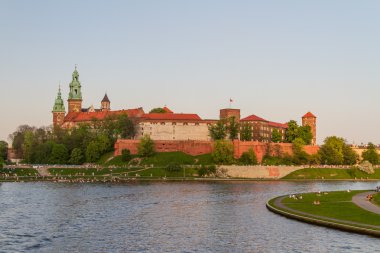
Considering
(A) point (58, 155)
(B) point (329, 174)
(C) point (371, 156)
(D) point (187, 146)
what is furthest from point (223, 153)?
(C) point (371, 156)

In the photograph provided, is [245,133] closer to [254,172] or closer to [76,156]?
[254,172]

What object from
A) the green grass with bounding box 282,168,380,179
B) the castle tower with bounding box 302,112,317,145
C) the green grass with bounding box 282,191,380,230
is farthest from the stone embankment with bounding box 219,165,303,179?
the castle tower with bounding box 302,112,317,145

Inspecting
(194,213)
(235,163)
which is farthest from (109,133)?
(194,213)

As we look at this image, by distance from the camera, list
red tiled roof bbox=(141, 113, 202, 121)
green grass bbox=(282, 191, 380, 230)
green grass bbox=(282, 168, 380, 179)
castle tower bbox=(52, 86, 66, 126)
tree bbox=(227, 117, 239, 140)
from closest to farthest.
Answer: green grass bbox=(282, 191, 380, 230) → green grass bbox=(282, 168, 380, 179) → tree bbox=(227, 117, 239, 140) → red tiled roof bbox=(141, 113, 202, 121) → castle tower bbox=(52, 86, 66, 126)

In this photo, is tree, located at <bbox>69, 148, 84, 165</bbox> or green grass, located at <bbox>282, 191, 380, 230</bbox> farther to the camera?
tree, located at <bbox>69, 148, 84, 165</bbox>

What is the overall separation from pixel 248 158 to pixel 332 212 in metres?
75.4

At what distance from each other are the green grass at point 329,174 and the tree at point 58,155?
53987mm

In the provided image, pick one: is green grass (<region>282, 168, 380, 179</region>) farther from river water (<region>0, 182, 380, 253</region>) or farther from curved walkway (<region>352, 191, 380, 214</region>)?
curved walkway (<region>352, 191, 380, 214</region>)

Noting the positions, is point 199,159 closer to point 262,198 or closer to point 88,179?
point 88,179

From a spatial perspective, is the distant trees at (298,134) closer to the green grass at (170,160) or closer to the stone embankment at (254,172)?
the stone embankment at (254,172)

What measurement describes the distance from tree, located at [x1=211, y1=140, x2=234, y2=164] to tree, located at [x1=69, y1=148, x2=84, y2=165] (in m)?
32.9

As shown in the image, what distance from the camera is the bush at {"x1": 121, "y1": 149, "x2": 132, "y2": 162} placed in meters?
124

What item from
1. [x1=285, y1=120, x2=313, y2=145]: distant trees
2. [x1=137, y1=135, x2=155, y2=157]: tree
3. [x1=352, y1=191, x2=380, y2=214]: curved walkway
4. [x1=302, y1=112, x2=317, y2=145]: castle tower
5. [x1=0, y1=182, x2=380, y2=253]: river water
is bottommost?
[x1=0, y1=182, x2=380, y2=253]: river water

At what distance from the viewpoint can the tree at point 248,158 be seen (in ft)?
403
